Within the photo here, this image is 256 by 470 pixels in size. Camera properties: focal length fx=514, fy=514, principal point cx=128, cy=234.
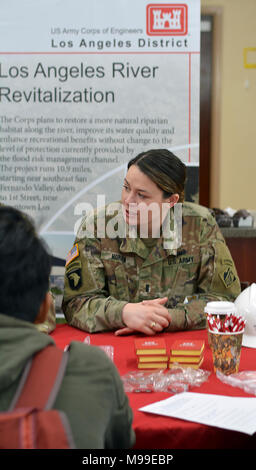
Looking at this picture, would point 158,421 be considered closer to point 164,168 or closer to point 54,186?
point 164,168

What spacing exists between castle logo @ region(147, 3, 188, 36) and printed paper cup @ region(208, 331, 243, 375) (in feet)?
5.73

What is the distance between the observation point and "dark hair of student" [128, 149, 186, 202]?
215 cm

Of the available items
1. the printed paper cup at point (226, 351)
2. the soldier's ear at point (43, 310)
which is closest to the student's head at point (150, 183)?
the printed paper cup at point (226, 351)

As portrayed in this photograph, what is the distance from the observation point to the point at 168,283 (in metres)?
2.17

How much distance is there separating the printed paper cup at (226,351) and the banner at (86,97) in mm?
1310

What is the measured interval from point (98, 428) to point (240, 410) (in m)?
0.44

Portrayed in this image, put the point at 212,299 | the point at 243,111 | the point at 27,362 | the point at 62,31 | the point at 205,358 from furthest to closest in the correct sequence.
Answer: the point at 243,111, the point at 62,31, the point at 212,299, the point at 205,358, the point at 27,362

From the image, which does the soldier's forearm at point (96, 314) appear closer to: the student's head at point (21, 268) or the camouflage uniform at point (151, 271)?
the camouflage uniform at point (151, 271)

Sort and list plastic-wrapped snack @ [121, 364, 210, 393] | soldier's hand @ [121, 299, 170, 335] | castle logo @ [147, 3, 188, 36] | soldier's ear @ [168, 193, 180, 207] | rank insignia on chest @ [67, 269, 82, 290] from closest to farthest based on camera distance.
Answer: plastic-wrapped snack @ [121, 364, 210, 393], soldier's hand @ [121, 299, 170, 335], rank insignia on chest @ [67, 269, 82, 290], soldier's ear @ [168, 193, 180, 207], castle logo @ [147, 3, 188, 36]


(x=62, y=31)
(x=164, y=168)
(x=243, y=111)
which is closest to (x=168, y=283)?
(x=164, y=168)

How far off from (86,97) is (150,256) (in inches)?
40.1

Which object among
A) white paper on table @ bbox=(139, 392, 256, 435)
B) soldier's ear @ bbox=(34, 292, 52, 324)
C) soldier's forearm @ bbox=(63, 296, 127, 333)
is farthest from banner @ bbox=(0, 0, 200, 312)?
soldier's ear @ bbox=(34, 292, 52, 324)

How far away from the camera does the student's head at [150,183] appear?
2146mm
